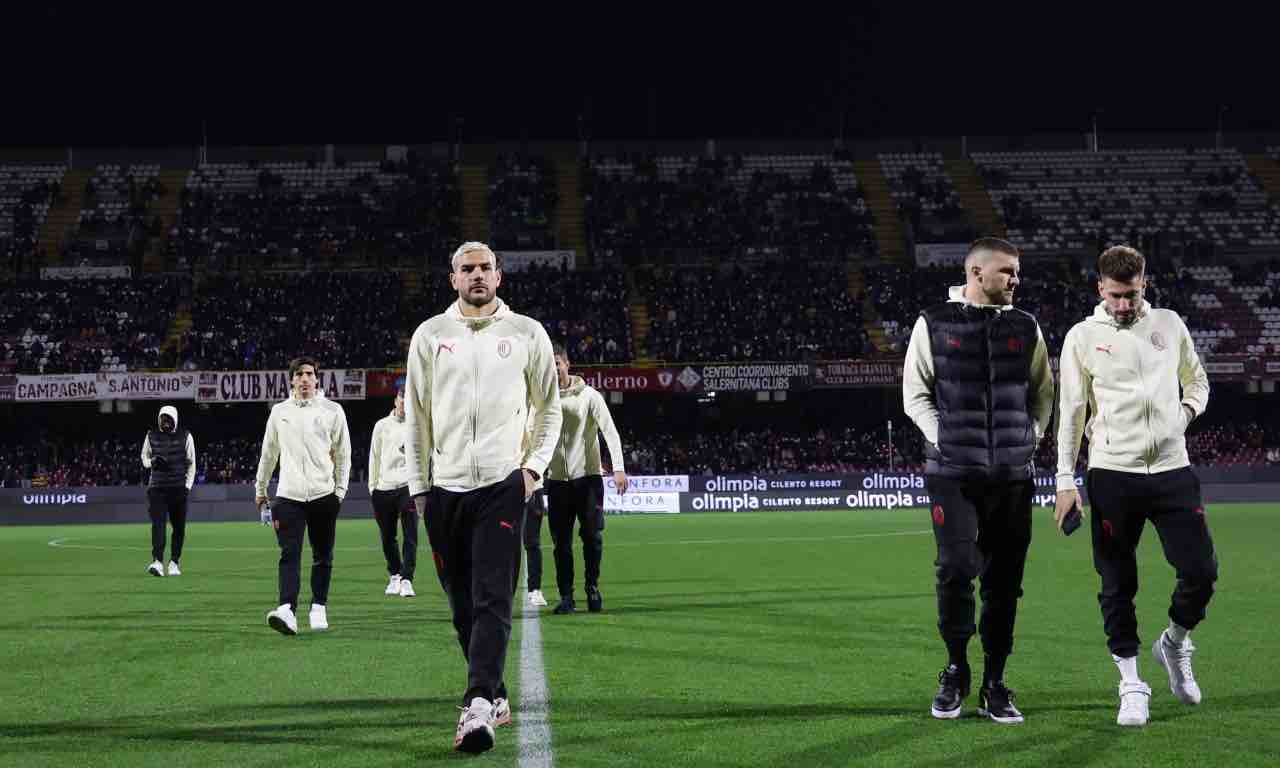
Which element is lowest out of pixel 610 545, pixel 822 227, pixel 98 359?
pixel 610 545

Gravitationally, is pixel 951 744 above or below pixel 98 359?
below

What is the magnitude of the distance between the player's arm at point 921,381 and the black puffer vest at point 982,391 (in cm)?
3

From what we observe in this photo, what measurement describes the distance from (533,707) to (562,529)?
18.0 feet

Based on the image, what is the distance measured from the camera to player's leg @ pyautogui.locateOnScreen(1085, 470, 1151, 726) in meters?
7.11

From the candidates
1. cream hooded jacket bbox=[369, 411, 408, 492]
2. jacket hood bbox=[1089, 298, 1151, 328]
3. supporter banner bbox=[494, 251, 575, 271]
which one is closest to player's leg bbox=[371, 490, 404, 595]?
cream hooded jacket bbox=[369, 411, 408, 492]

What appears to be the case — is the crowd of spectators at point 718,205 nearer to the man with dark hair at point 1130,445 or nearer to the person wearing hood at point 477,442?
the man with dark hair at point 1130,445

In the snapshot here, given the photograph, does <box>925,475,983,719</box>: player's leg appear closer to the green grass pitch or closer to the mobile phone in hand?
the green grass pitch

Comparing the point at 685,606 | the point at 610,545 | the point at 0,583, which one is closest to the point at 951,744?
the point at 685,606

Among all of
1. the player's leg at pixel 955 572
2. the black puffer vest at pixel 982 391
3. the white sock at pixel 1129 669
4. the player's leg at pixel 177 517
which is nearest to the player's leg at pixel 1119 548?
the white sock at pixel 1129 669

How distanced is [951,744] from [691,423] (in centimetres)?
4573

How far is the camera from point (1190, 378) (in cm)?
740

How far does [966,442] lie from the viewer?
6.98 m

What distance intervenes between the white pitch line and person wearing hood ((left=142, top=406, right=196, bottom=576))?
942 cm

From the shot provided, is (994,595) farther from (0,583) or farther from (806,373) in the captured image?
(806,373)
